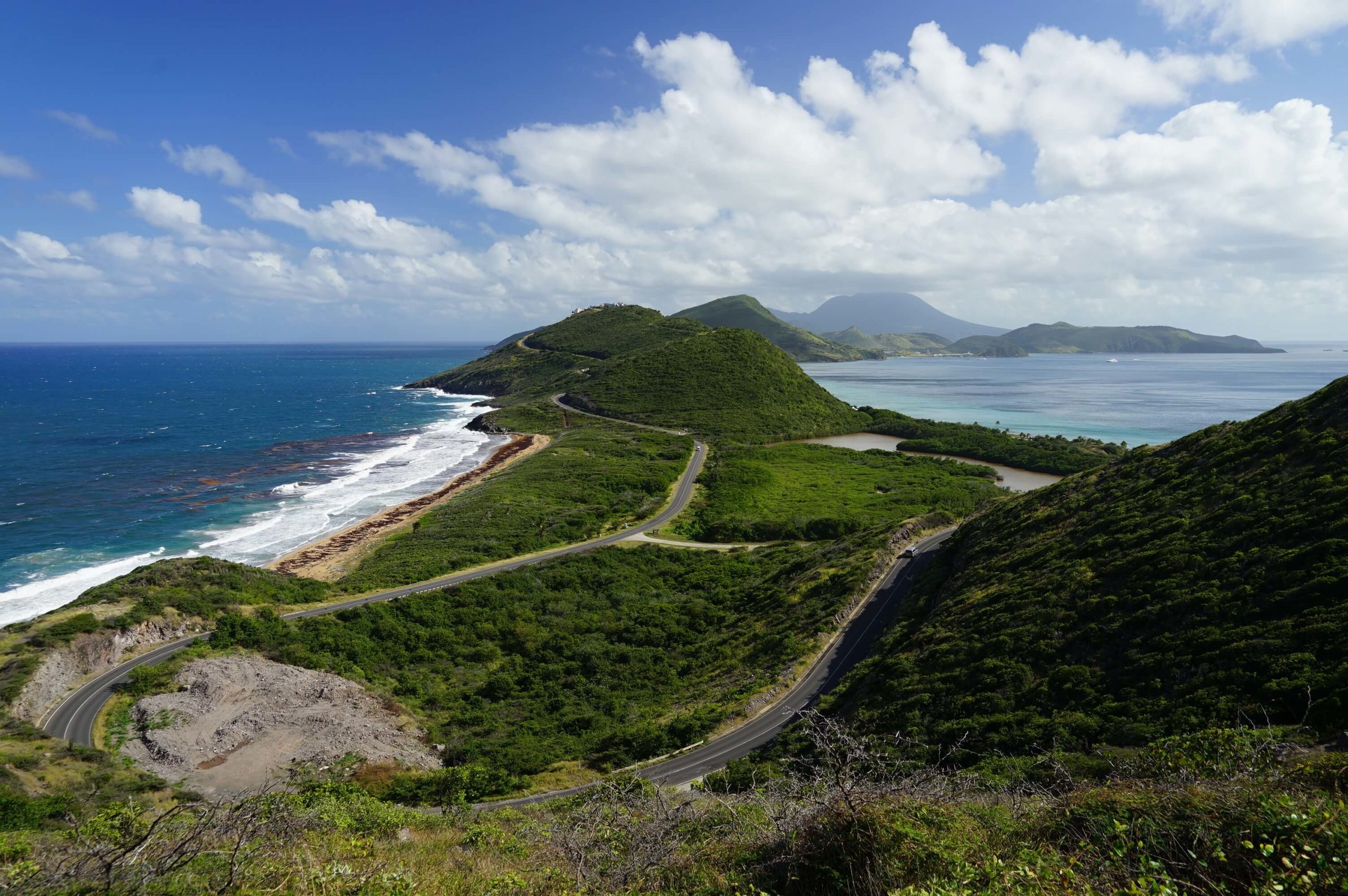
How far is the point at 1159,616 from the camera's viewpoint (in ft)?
53.7

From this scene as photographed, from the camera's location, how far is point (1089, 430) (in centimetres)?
9981

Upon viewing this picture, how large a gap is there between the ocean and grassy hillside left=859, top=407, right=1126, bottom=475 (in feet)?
69.1

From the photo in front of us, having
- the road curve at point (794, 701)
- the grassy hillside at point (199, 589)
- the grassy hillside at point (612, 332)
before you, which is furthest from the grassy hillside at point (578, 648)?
the grassy hillside at point (612, 332)

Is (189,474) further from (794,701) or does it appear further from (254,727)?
(794,701)

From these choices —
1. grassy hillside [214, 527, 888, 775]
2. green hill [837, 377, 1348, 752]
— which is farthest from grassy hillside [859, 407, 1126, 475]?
green hill [837, 377, 1348, 752]

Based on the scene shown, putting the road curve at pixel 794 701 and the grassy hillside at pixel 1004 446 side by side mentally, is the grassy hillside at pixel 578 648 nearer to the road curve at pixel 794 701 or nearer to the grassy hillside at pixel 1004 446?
the road curve at pixel 794 701

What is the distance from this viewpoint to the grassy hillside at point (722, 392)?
3543 inches

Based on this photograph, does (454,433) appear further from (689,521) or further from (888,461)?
(888,461)

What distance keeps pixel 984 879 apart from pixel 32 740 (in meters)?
25.6

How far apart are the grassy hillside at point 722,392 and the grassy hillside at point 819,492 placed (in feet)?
39.8

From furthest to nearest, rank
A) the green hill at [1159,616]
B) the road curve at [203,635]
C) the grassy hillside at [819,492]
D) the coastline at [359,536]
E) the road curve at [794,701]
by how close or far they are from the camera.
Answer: the grassy hillside at [819,492], the coastline at [359,536], the road curve at [203,635], the road curve at [794,701], the green hill at [1159,616]

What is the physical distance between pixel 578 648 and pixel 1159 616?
22.6 m

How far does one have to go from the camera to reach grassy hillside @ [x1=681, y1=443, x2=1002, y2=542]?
4638 centimetres

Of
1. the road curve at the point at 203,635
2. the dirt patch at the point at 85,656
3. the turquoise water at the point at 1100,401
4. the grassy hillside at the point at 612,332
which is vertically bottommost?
the road curve at the point at 203,635
